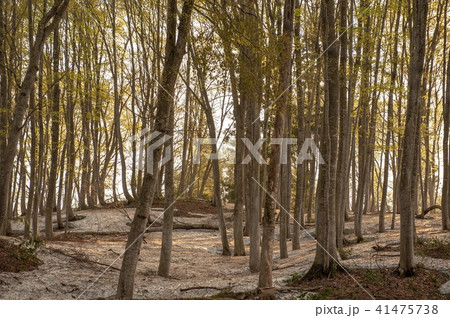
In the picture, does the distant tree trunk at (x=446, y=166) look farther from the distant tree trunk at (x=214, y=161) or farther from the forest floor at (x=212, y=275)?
the distant tree trunk at (x=214, y=161)

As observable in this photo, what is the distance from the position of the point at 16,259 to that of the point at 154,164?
3.52 m

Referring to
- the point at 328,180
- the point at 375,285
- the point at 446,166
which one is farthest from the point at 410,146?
the point at 446,166

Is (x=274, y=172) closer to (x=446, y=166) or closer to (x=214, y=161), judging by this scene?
(x=214, y=161)

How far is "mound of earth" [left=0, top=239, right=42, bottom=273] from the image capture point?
26.0 ft

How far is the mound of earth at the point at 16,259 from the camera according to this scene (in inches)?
312

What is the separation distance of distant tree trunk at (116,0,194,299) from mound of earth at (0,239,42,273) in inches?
92.2

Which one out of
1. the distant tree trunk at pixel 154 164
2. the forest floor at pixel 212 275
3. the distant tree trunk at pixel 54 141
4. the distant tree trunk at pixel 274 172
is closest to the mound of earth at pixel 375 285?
the forest floor at pixel 212 275

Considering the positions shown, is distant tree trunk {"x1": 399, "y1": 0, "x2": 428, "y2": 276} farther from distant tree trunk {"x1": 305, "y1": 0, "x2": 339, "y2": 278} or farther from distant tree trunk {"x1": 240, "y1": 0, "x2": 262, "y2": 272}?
distant tree trunk {"x1": 240, "y1": 0, "x2": 262, "y2": 272}

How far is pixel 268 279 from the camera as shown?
713 centimetres

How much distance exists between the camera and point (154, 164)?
7121mm

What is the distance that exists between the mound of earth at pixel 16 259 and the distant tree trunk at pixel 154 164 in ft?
7.69
